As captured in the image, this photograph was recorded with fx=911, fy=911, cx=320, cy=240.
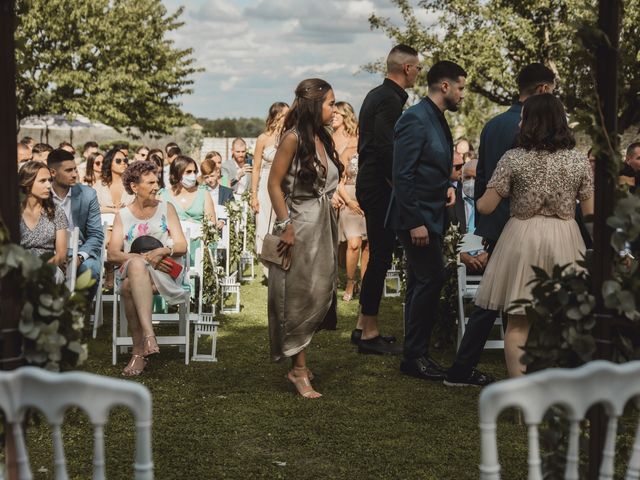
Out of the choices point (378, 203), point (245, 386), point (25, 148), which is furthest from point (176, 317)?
point (25, 148)

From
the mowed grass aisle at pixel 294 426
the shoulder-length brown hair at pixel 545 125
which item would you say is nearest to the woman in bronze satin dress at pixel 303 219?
the mowed grass aisle at pixel 294 426

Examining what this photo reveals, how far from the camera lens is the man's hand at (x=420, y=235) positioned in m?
6.45

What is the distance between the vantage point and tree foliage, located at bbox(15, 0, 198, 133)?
→ 42.1m

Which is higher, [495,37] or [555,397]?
[495,37]

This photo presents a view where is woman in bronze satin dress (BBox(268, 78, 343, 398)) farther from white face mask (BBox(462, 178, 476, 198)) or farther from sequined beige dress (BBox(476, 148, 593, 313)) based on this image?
white face mask (BBox(462, 178, 476, 198))

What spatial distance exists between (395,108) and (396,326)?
270 cm

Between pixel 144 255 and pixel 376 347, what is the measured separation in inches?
84.1

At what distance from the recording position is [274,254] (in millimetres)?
6066

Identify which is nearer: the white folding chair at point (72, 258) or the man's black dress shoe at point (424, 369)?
the man's black dress shoe at point (424, 369)

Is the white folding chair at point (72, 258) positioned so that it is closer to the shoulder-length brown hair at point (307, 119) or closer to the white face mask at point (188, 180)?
the white face mask at point (188, 180)

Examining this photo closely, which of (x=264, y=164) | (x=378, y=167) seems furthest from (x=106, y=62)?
(x=378, y=167)

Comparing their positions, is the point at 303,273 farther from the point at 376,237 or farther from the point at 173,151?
the point at 173,151

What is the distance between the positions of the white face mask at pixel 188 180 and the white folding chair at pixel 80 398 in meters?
8.39

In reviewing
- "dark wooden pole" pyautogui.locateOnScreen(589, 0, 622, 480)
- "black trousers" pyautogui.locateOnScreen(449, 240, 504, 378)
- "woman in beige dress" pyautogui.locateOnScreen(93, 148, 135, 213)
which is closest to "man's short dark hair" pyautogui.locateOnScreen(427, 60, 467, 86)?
"black trousers" pyautogui.locateOnScreen(449, 240, 504, 378)
